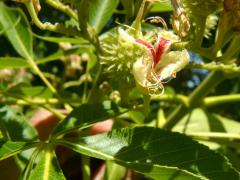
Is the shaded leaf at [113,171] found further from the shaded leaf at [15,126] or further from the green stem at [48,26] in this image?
the green stem at [48,26]

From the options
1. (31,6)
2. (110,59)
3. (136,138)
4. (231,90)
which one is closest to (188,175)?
(136,138)

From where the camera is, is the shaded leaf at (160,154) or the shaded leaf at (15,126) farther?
the shaded leaf at (15,126)

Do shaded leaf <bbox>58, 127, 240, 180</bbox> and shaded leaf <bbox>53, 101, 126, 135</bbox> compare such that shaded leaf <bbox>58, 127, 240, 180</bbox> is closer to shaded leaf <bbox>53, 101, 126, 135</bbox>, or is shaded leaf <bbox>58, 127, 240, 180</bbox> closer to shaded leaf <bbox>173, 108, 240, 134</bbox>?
shaded leaf <bbox>53, 101, 126, 135</bbox>

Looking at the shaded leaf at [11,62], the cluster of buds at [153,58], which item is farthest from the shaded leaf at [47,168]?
the shaded leaf at [11,62]

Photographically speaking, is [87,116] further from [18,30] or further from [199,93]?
[18,30]

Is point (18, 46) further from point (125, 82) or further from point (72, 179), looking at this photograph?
point (125, 82)

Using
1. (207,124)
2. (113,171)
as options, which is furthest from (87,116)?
(207,124)

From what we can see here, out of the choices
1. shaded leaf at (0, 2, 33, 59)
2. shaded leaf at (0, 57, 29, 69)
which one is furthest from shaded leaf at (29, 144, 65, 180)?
shaded leaf at (0, 2, 33, 59)
